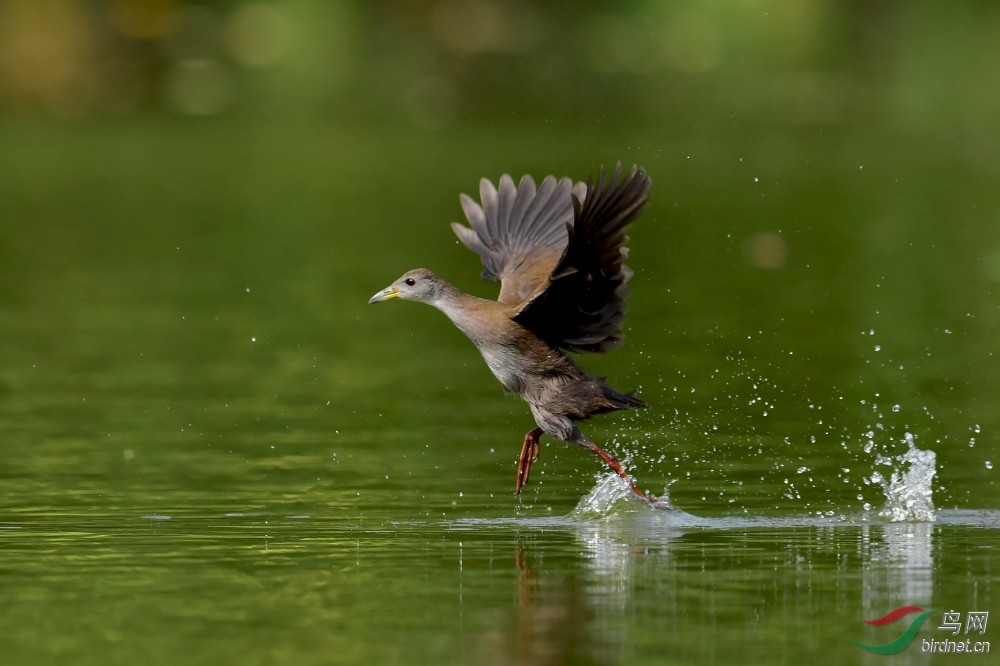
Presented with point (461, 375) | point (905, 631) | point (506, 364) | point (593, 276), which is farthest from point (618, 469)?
point (461, 375)

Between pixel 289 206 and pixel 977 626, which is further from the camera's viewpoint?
pixel 289 206

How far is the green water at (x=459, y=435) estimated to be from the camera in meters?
8.00

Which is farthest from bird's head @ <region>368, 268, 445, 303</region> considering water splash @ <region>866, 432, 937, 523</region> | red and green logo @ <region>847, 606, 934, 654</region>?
red and green logo @ <region>847, 606, 934, 654</region>

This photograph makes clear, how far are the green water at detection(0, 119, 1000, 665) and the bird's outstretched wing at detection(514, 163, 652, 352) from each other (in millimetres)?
810

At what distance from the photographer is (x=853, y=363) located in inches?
577

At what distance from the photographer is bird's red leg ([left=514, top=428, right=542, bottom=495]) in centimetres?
1054

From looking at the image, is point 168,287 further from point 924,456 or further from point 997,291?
point 924,456

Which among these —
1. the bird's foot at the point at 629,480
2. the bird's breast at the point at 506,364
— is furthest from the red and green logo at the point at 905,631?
the bird's breast at the point at 506,364

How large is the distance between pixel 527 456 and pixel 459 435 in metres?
1.92

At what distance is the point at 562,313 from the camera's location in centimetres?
1063

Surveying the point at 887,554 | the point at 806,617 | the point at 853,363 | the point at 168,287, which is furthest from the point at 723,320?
the point at 806,617

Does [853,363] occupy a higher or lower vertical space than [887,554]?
higher

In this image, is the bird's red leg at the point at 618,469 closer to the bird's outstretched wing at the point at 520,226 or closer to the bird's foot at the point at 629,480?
the bird's foot at the point at 629,480

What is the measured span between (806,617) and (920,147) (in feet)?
67.3
